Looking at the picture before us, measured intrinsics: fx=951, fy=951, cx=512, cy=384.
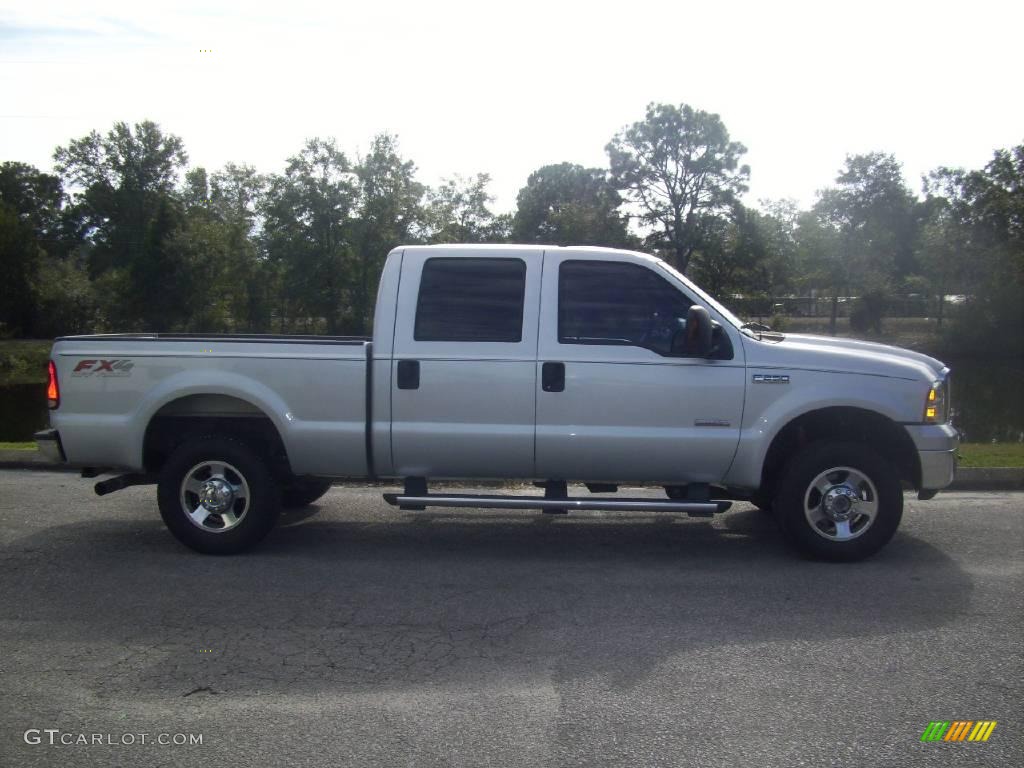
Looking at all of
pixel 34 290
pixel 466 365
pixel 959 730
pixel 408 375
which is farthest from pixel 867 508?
pixel 34 290

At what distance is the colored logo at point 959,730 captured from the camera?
405 cm

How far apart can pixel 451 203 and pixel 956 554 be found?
45.7 m

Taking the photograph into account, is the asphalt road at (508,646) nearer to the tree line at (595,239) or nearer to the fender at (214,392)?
the fender at (214,392)

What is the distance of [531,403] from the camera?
6.61m

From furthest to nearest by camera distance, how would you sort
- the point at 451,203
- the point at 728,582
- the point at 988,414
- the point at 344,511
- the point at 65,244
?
the point at 65,244
the point at 451,203
the point at 988,414
the point at 344,511
the point at 728,582

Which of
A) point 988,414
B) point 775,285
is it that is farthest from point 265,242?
point 988,414

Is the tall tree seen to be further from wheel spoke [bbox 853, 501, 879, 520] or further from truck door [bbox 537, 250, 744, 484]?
wheel spoke [bbox 853, 501, 879, 520]

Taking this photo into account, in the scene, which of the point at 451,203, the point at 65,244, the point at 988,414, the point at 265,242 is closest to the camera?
the point at 988,414

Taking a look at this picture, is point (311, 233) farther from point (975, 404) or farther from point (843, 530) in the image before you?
point (843, 530)

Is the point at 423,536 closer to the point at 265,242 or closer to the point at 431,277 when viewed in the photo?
the point at 431,277

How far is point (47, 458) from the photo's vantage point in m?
6.96

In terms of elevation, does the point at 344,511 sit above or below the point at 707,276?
below

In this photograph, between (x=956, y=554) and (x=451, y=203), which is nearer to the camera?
(x=956, y=554)

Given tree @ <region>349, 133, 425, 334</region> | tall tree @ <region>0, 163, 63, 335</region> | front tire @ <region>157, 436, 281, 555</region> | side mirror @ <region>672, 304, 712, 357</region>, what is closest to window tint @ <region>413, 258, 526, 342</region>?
side mirror @ <region>672, 304, 712, 357</region>
